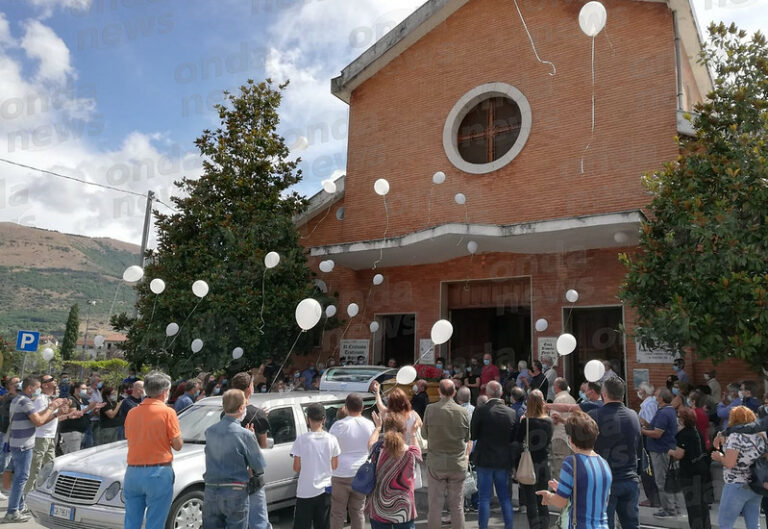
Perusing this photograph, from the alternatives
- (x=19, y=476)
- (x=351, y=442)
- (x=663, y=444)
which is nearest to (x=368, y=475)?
(x=351, y=442)

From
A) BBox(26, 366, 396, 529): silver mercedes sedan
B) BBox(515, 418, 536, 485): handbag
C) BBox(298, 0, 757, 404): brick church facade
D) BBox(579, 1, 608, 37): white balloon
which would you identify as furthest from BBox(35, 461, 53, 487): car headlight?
BBox(579, 1, 608, 37): white balloon

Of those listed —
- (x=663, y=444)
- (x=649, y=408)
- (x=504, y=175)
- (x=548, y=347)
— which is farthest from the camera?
(x=504, y=175)

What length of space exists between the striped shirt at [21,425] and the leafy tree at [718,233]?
866 centimetres

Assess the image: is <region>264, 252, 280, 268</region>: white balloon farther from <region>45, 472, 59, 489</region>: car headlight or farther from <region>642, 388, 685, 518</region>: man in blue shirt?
<region>642, 388, 685, 518</region>: man in blue shirt

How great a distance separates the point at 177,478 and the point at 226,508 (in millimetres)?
1263

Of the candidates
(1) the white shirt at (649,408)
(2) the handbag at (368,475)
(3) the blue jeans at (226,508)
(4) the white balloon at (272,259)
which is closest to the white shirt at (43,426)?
(3) the blue jeans at (226,508)

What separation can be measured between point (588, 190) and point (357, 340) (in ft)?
23.1

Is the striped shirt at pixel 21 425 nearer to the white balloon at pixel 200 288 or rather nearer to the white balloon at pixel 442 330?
the white balloon at pixel 442 330

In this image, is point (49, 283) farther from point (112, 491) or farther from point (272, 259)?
point (112, 491)

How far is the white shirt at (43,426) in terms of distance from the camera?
7535mm

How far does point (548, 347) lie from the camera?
44.5 feet

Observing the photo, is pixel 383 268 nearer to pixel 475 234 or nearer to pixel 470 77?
pixel 475 234

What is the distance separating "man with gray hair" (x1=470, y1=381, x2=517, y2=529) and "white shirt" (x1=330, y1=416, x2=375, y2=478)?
144 centimetres

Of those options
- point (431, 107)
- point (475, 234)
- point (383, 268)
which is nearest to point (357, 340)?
point (383, 268)
